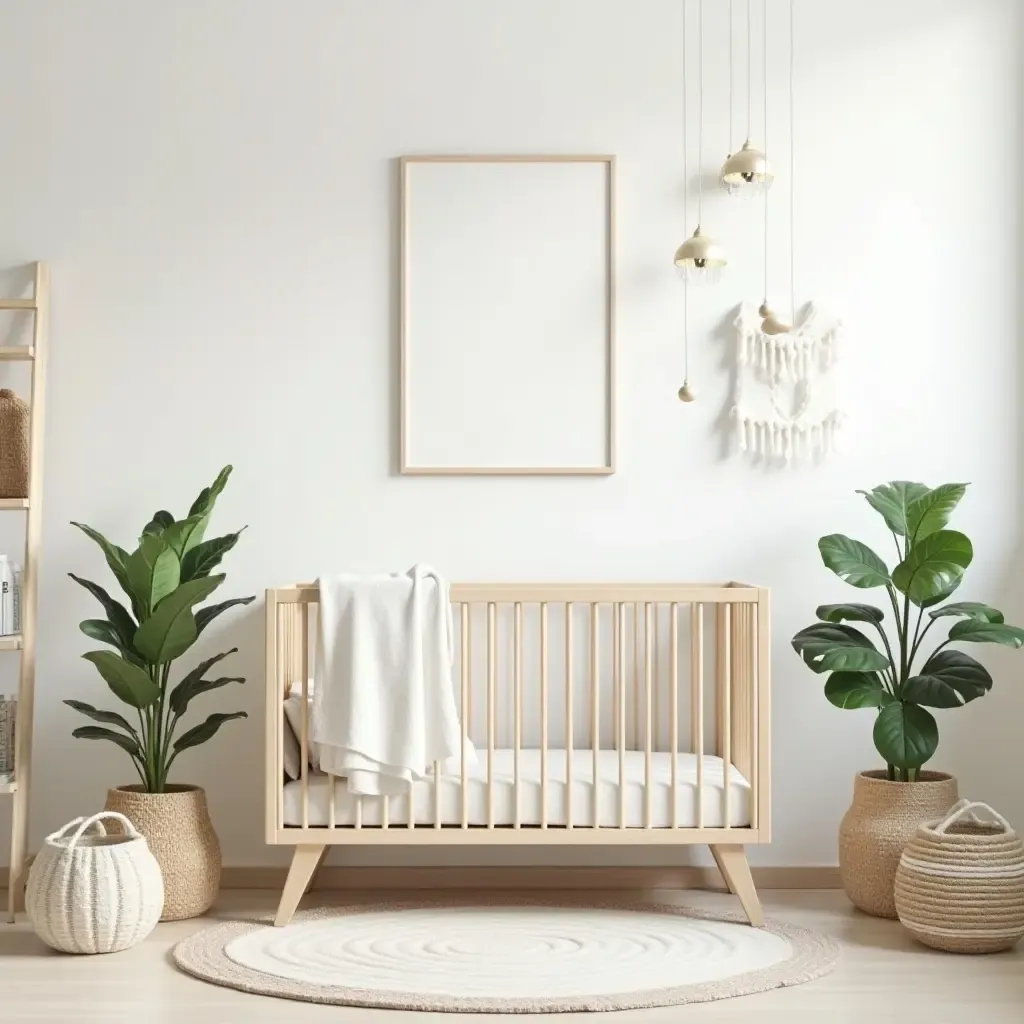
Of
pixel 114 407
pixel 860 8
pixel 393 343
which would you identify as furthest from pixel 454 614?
pixel 860 8

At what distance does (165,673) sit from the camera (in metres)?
2.93

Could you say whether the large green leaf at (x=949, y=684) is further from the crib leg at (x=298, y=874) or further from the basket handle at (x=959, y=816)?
the crib leg at (x=298, y=874)

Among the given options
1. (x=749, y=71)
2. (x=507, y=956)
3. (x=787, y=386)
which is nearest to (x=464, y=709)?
(x=507, y=956)

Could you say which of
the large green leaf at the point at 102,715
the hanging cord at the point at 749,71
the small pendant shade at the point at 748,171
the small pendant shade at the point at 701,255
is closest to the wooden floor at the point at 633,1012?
the large green leaf at the point at 102,715

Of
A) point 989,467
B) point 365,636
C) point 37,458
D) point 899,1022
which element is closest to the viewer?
point 899,1022

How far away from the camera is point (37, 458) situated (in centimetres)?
307

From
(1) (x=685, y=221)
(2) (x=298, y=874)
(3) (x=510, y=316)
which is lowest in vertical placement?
(2) (x=298, y=874)

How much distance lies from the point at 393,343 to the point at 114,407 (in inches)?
28.0

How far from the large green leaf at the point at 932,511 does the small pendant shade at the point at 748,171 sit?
31.8 inches

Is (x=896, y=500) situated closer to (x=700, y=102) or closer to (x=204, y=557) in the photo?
(x=700, y=102)

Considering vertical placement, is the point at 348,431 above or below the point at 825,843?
above

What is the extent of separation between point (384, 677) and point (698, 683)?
2.40ft

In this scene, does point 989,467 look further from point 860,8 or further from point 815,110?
point 860,8

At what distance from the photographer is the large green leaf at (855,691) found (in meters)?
2.84
